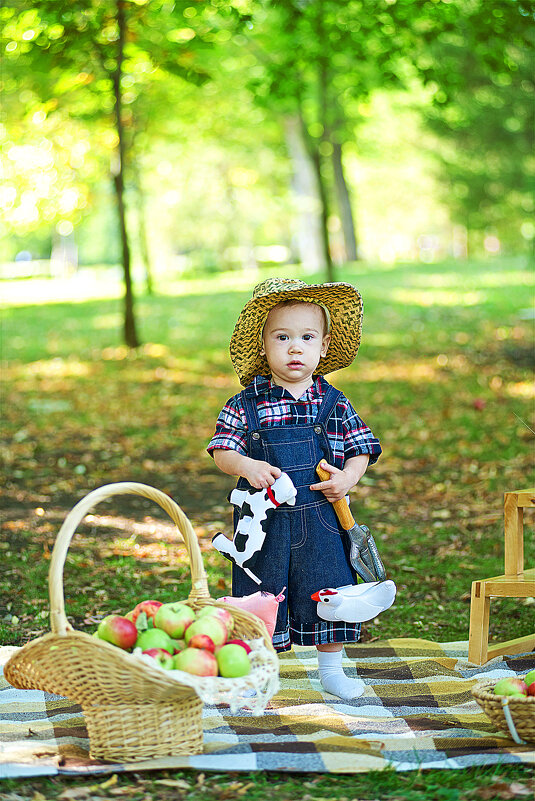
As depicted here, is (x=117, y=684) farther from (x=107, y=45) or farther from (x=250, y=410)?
(x=107, y=45)

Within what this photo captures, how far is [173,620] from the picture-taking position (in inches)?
127

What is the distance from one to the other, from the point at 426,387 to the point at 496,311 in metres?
5.00

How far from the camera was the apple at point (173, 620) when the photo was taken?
3.23m

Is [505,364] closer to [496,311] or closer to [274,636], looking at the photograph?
[496,311]

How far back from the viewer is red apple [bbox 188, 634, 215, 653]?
3076 mm

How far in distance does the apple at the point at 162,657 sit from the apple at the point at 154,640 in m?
0.05

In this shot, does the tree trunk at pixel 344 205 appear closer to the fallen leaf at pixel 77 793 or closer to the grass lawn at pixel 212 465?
the grass lawn at pixel 212 465

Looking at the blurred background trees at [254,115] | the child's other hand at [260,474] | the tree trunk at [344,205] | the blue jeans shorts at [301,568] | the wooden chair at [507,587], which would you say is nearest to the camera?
the child's other hand at [260,474]

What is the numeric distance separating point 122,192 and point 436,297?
715 cm

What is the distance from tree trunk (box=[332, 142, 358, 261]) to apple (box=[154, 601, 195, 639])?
27.0 m

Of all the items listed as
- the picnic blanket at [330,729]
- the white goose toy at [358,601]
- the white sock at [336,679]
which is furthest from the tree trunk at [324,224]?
the white goose toy at [358,601]

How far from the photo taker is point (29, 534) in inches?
264

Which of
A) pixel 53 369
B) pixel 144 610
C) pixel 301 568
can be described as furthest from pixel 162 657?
pixel 53 369

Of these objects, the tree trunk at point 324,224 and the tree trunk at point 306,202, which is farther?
the tree trunk at point 306,202
